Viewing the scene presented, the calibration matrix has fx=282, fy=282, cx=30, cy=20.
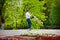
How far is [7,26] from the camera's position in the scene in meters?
23.2

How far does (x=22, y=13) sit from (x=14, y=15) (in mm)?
652

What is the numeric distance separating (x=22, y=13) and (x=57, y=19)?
3625 millimetres

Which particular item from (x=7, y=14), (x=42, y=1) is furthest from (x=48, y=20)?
(x=7, y=14)

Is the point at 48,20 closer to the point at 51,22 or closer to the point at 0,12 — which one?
the point at 51,22

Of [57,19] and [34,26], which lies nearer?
[34,26]

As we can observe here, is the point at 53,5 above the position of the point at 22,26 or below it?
above

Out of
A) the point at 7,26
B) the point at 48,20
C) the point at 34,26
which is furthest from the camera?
the point at 48,20

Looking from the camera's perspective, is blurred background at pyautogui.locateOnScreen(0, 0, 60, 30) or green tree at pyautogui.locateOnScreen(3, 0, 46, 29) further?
green tree at pyautogui.locateOnScreen(3, 0, 46, 29)

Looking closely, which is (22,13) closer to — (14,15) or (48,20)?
(14,15)

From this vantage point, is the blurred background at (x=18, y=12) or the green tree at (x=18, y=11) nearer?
the blurred background at (x=18, y=12)

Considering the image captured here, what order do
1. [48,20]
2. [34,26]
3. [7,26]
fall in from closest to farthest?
[34,26]
[7,26]
[48,20]

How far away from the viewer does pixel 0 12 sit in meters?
21.9

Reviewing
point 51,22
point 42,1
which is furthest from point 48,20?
point 42,1

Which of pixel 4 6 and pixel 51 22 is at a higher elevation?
pixel 4 6
